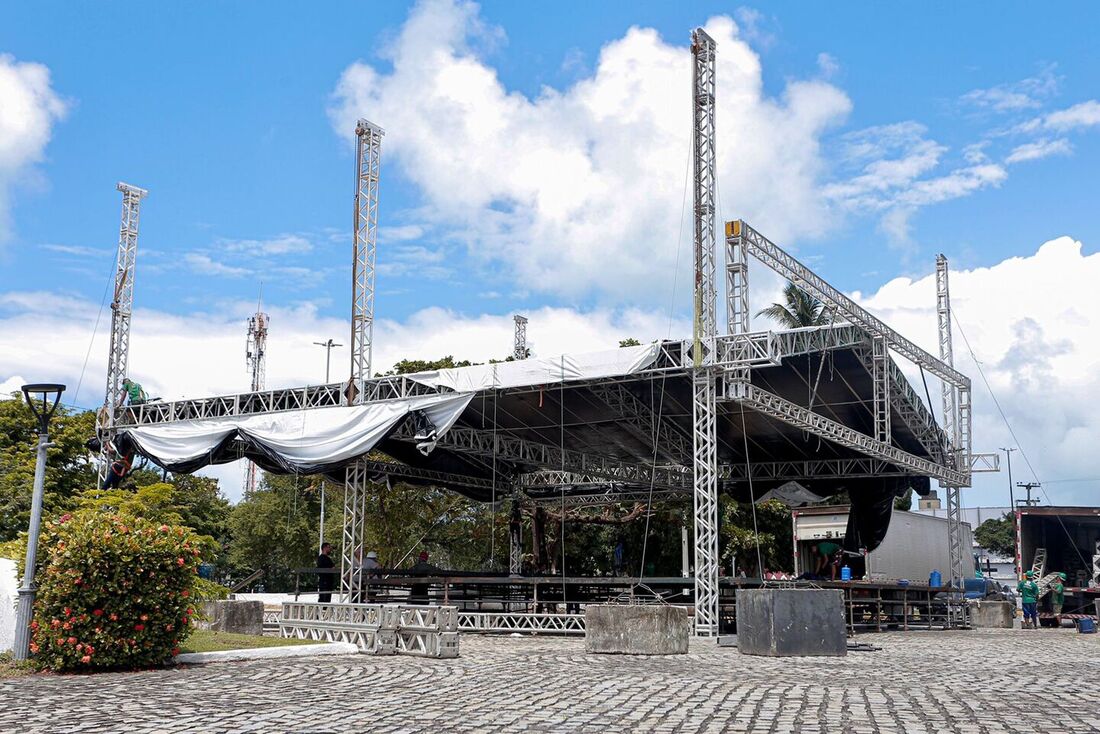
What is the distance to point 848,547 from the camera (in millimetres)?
26750

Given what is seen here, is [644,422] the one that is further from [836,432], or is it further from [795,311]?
[795,311]

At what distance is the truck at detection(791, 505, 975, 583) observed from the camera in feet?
94.3

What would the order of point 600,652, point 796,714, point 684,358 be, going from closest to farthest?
point 796,714 < point 600,652 < point 684,358

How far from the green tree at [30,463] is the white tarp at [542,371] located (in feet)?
53.8

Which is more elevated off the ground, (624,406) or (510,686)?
(624,406)

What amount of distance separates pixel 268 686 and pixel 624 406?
44.4ft

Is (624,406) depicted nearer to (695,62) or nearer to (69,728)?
(695,62)

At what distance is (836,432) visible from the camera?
21.2 m

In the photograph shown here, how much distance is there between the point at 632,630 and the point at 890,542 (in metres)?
17.5

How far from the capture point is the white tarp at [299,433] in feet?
65.8

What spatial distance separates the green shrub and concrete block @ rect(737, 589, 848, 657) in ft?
24.1

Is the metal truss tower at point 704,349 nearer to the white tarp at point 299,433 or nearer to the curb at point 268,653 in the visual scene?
the white tarp at point 299,433

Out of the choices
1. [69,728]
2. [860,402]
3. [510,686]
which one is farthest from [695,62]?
[69,728]

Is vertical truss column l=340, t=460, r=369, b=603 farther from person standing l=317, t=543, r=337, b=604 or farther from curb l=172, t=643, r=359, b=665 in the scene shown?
curb l=172, t=643, r=359, b=665
